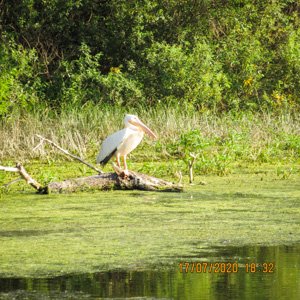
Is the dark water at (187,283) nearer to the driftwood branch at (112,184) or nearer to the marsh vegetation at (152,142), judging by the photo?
the marsh vegetation at (152,142)

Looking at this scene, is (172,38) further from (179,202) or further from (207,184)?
(179,202)

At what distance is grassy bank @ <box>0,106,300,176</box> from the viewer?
1332 cm

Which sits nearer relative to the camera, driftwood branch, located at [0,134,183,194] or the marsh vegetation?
the marsh vegetation

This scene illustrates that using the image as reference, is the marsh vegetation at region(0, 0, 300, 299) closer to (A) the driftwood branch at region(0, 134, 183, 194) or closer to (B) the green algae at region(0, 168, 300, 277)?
(B) the green algae at region(0, 168, 300, 277)

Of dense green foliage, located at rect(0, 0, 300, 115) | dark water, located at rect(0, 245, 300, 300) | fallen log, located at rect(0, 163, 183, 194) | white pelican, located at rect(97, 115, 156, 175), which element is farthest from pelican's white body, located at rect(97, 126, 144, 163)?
dense green foliage, located at rect(0, 0, 300, 115)

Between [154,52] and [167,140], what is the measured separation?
5809mm

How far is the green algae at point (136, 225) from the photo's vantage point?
6.63 m

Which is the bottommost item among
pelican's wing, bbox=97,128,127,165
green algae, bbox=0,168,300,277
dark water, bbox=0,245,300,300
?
dark water, bbox=0,245,300,300

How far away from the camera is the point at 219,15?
73.9ft

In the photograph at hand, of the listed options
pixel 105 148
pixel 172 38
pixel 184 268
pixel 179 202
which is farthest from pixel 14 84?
pixel 184 268

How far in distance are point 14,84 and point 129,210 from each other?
36.3 ft
